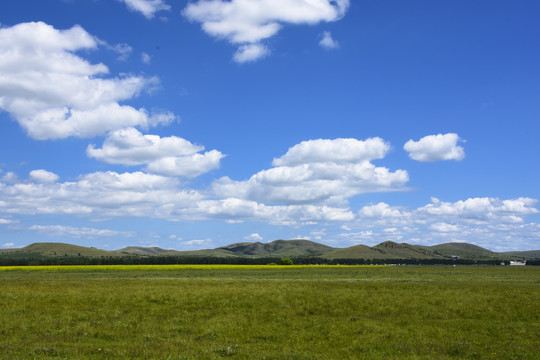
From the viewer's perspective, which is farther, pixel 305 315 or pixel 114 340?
pixel 305 315

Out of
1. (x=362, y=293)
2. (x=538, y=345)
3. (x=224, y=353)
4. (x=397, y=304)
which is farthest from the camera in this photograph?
(x=362, y=293)

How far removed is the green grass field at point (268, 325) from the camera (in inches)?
833

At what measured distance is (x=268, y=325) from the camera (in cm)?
2814

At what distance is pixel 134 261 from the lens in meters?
175

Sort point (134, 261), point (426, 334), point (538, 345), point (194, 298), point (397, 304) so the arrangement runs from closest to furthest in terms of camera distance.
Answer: point (538, 345)
point (426, 334)
point (397, 304)
point (194, 298)
point (134, 261)

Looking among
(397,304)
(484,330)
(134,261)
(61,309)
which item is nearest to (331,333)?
(484,330)

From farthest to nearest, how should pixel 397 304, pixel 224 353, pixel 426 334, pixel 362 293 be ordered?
pixel 362 293, pixel 397 304, pixel 426 334, pixel 224 353

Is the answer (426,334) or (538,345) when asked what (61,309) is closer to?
(426,334)

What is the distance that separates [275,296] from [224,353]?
19071 mm

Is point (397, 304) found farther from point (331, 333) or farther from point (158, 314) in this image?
point (158, 314)

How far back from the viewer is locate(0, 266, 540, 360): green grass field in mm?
21156

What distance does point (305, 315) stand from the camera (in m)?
32.3

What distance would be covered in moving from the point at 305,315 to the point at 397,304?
28.3 ft

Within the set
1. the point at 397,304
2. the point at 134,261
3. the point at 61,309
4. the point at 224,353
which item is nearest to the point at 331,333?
the point at 224,353
